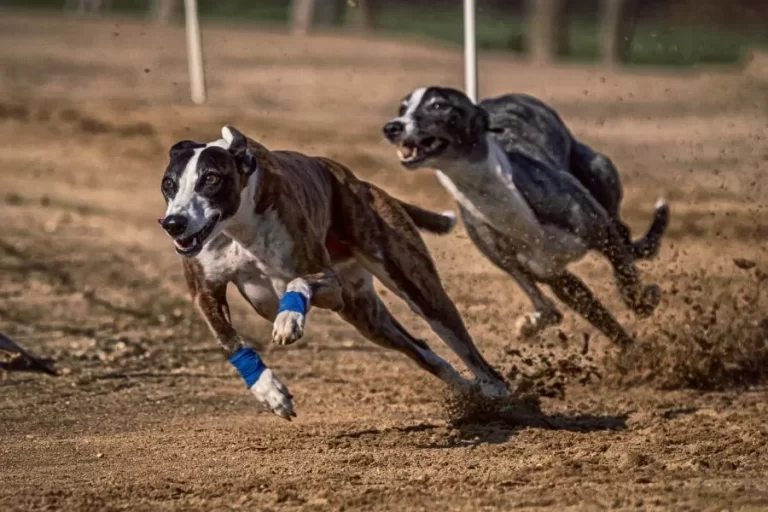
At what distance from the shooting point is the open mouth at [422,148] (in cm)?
712

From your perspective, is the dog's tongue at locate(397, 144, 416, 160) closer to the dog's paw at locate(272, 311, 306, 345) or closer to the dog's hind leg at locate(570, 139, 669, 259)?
the dog's hind leg at locate(570, 139, 669, 259)

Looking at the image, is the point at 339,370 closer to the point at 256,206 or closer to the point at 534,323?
the point at 534,323

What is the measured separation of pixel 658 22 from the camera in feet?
95.0

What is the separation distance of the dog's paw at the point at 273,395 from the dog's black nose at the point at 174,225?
69 cm

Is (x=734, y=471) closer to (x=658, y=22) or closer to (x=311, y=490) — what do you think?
(x=311, y=490)

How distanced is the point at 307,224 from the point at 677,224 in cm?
657

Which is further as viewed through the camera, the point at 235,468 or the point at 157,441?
the point at 157,441

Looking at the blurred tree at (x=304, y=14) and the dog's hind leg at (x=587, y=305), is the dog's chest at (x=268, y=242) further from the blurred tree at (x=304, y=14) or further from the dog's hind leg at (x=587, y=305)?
the blurred tree at (x=304, y=14)

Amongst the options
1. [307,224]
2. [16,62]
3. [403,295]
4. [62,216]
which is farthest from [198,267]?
[16,62]

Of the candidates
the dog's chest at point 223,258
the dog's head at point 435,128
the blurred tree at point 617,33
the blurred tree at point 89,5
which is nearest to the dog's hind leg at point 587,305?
the dog's head at point 435,128

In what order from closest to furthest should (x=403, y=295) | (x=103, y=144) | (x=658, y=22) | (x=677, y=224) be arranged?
(x=403, y=295) < (x=677, y=224) < (x=103, y=144) < (x=658, y=22)

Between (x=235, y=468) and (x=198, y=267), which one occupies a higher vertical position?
(x=198, y=267)

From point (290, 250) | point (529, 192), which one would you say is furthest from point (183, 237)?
point (529, 192)

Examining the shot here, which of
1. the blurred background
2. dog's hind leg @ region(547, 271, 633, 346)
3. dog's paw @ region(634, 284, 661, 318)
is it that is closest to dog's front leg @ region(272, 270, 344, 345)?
dog's hind leg @ region(547, 271, 633, 346)
